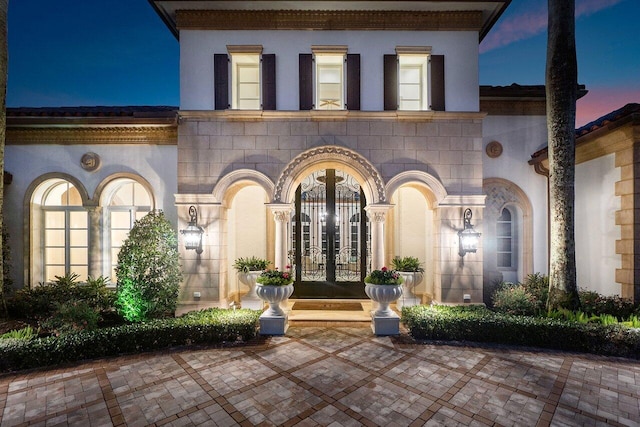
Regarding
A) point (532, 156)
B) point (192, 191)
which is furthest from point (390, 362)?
point (532, 156)

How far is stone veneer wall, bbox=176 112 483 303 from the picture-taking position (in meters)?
8.27

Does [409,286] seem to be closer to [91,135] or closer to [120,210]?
[120,210]

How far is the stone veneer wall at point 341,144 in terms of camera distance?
8273 millimetres

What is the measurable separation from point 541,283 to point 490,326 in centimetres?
354

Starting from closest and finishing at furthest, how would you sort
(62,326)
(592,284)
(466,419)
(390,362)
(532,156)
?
(466,419), (390,362), (62,326), (592,284), (532,156)

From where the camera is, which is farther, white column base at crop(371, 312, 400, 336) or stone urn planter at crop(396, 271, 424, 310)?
stone urn planter at crop(396, 271, 424, 310)

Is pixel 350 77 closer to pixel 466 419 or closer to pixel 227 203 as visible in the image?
pixel 227 203

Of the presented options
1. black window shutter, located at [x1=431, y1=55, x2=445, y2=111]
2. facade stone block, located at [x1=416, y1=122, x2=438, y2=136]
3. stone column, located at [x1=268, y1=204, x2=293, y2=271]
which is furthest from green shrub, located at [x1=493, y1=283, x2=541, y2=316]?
stone column, located at [x1=268, y1=204, x2=293, y2=271]

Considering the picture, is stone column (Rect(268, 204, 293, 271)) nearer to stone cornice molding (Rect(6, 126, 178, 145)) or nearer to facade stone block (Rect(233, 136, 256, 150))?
facade stone block (Rect(233, 136, 256, 150))

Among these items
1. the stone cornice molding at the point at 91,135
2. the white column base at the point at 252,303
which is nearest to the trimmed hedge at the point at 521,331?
the white column base at the point at 252,303

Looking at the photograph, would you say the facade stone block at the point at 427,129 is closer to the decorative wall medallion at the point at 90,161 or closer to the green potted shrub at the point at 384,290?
the green potted shrub at the point at 384,290

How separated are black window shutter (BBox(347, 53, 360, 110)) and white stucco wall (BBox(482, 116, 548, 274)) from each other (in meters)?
4.53

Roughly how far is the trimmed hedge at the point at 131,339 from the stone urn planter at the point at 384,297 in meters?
2.81

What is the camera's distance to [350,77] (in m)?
8.29
